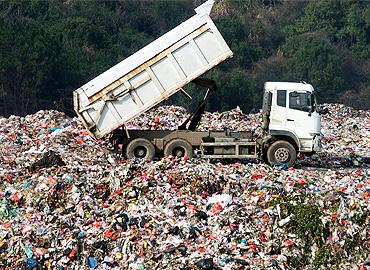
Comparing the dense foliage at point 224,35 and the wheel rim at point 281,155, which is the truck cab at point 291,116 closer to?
the wheel rim at point 281,155

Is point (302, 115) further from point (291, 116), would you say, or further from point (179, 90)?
point (179, 90)

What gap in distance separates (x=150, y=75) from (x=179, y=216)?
167 inches

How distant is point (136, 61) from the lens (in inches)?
696

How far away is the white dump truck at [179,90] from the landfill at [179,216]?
0.75 metres

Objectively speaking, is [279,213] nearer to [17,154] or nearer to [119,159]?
[119,159]

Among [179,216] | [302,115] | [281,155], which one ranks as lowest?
[281,155]

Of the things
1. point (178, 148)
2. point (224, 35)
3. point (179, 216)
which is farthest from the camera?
point (224, 35)

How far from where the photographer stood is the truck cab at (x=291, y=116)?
1820 cm

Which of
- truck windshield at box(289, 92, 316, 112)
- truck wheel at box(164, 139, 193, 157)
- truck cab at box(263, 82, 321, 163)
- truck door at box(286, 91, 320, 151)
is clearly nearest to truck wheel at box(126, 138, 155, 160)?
truck wheel at box(164, 139, 193, 157)

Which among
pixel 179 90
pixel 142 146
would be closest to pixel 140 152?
pixel 142 146

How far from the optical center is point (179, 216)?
1447 cm

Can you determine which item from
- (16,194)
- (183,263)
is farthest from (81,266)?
(16,194)

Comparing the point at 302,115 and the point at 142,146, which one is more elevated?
the point at 142,146

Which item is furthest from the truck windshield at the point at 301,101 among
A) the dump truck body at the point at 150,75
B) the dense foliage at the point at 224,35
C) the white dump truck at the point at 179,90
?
the dense foliage at the point at 224,35
